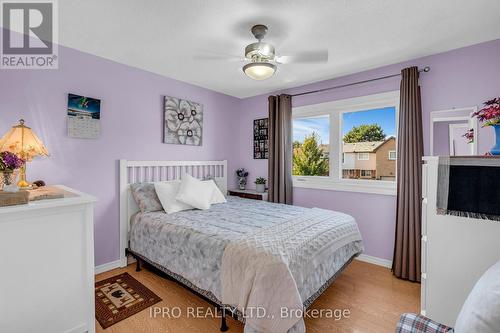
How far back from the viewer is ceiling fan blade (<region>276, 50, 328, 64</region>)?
266 cm

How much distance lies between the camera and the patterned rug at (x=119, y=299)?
202cm

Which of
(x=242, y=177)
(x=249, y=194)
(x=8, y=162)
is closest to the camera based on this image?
(x=8, y=162)

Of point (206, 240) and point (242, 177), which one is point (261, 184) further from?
point (206, 240)

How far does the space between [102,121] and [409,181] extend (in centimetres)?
357

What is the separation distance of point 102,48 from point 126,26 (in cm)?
64

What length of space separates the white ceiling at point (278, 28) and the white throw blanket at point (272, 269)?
1781mm

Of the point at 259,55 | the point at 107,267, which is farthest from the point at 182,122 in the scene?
the point at 107,267

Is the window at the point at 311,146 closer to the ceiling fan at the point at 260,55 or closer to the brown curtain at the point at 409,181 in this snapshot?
the brown curtain at the point at 409,181

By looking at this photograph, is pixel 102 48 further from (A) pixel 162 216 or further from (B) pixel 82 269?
(B) pixel 82 269

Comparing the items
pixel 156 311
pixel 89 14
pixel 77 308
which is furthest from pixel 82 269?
pixel 89 14

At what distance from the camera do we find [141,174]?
3.19 m

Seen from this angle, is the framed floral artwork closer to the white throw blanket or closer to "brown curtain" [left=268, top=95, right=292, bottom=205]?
"brown curtain" [left=268, top=95, right=292, bottom=205]

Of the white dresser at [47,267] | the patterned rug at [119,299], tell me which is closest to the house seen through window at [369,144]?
the patterned rug at [119,299]

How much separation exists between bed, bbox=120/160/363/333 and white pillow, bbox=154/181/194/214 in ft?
0.34
